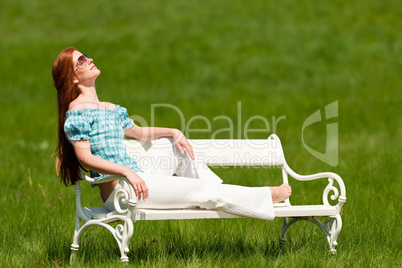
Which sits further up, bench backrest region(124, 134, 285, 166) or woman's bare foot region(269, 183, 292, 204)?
bench backrest region(124, 134, 285, 166)

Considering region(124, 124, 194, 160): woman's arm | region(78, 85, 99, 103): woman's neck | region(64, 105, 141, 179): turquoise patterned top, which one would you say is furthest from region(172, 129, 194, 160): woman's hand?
region(78, 85, 99, 103): woman's neck

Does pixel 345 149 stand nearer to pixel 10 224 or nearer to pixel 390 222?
pixel 390 222

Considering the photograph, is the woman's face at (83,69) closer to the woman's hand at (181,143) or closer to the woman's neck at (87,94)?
the woman's neck at (87,94)

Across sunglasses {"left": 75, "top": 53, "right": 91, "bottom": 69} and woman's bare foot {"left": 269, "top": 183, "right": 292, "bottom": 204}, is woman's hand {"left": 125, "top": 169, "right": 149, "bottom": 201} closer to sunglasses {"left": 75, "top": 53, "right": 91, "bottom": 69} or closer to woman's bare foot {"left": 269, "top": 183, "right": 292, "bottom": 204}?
sunglasses {"left": 75, "top": 53, "right": 91, "bottom": 69}

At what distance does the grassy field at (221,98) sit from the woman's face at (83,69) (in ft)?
3.87

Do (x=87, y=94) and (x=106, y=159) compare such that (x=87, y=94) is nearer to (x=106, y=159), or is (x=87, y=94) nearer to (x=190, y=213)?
(x=106, y=159)

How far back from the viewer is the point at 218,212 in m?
3.81

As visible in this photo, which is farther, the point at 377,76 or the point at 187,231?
the point at 377,76

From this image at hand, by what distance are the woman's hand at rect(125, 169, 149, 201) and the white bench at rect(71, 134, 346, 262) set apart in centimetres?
5

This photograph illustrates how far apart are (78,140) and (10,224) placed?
147 cm

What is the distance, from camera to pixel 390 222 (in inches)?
195

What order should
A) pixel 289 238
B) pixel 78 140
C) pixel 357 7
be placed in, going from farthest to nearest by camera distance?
pixel 357 7, pixel 289 238, pixel 78 140

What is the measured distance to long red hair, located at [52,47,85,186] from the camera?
390 cm

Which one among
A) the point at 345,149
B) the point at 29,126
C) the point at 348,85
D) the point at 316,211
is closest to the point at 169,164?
the point at 316,211
